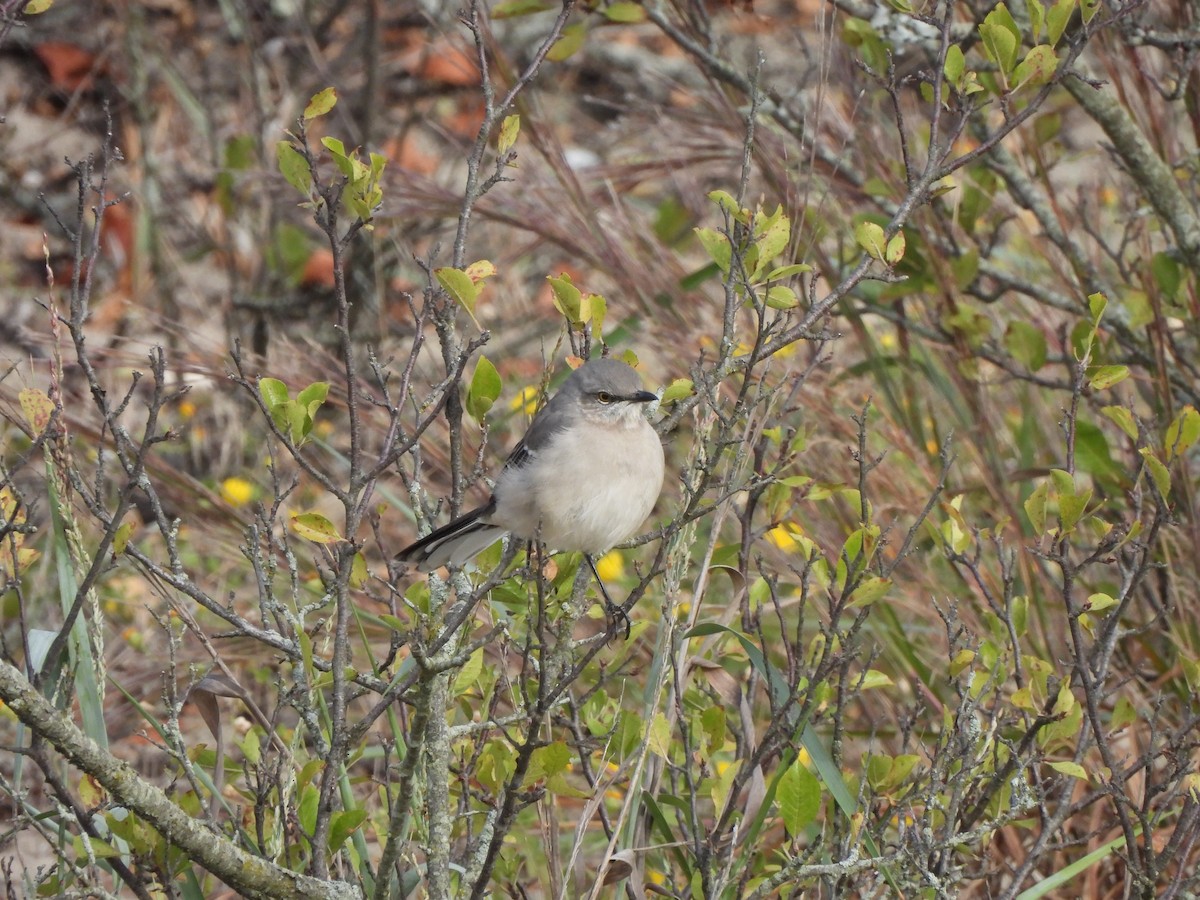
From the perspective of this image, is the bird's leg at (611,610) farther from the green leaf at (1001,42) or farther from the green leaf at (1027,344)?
the green leaf at (1027,344)

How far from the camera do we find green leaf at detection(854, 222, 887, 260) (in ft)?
8.02

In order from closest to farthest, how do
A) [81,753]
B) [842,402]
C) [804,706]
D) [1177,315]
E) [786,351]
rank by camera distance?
[81,753] < [804,706] < [786,351] < [1177,315] < [842,402]

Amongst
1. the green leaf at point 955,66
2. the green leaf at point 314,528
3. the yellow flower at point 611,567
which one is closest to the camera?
the green leaf at point 314,528

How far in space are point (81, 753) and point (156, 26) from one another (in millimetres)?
6811

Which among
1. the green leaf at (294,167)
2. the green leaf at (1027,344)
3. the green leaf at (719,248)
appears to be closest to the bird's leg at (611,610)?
the green leaf at (719,248)

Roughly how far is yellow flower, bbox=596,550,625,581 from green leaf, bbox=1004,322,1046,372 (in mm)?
1556

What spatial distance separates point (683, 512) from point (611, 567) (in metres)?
2.55

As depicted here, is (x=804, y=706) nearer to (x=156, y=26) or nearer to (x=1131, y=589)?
(x=1131, y=589)

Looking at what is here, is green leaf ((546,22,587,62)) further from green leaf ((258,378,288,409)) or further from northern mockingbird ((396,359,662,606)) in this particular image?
green leaf ((258,378,288,409))

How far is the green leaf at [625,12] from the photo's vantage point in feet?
11.9

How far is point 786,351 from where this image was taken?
10.8 ft

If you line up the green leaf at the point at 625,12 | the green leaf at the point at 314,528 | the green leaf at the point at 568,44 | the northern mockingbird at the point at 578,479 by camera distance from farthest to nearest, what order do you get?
the green leaf at the point at 568,44, the green leaf at the point at 625,12, the northern mockingbird at the point at 578,479, the green leaf at the point at 314,528

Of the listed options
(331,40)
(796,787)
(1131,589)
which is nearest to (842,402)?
(1131,589)

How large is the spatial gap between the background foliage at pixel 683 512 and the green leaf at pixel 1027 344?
1cm
